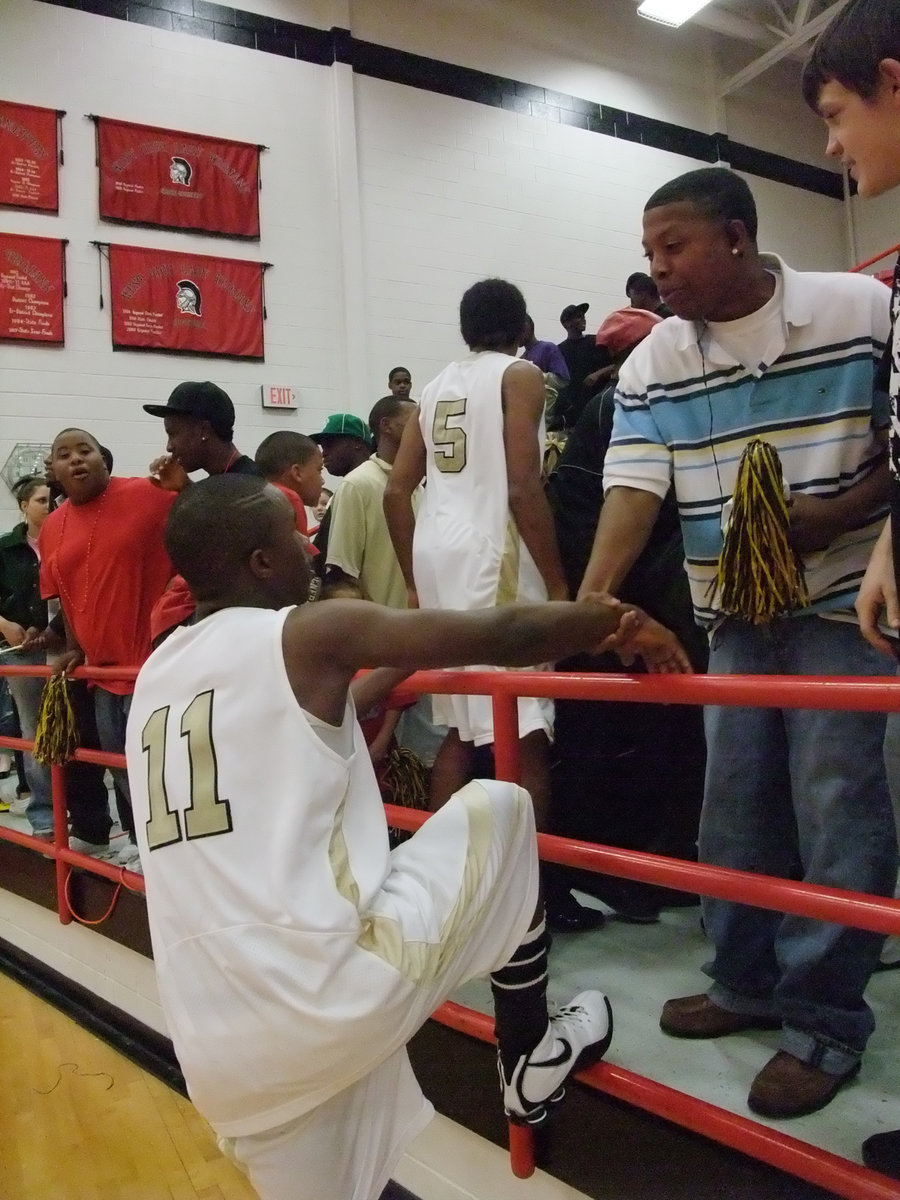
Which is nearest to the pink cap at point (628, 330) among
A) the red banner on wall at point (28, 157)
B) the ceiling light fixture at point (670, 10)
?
the red banner on wall at point (28, 157)

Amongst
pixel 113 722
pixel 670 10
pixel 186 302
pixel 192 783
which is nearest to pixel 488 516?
pixel 192 783

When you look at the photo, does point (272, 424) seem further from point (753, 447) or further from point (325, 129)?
point (753, 447)

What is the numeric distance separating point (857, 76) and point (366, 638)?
3.22 ft

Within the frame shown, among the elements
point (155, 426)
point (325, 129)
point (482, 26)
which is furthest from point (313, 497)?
point (482, 26)

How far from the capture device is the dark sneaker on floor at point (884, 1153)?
122 cm

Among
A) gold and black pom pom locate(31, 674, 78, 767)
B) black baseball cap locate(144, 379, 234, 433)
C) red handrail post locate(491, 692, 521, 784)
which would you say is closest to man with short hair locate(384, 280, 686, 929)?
red handrail post locate(491, 692, 521, 784)

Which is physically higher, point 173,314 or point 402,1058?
point 173,314

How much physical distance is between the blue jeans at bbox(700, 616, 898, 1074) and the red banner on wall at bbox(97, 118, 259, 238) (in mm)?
6034

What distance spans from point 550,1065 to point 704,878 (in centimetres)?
46

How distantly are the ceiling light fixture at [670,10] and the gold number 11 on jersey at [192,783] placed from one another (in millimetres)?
7947

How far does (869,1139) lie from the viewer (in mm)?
1262

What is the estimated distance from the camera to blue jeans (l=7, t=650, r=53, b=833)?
12.9ft

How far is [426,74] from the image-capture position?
729 centimetres

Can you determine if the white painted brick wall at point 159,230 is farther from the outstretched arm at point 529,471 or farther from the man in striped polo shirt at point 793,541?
the man in striped polo shirt at point 793,541
